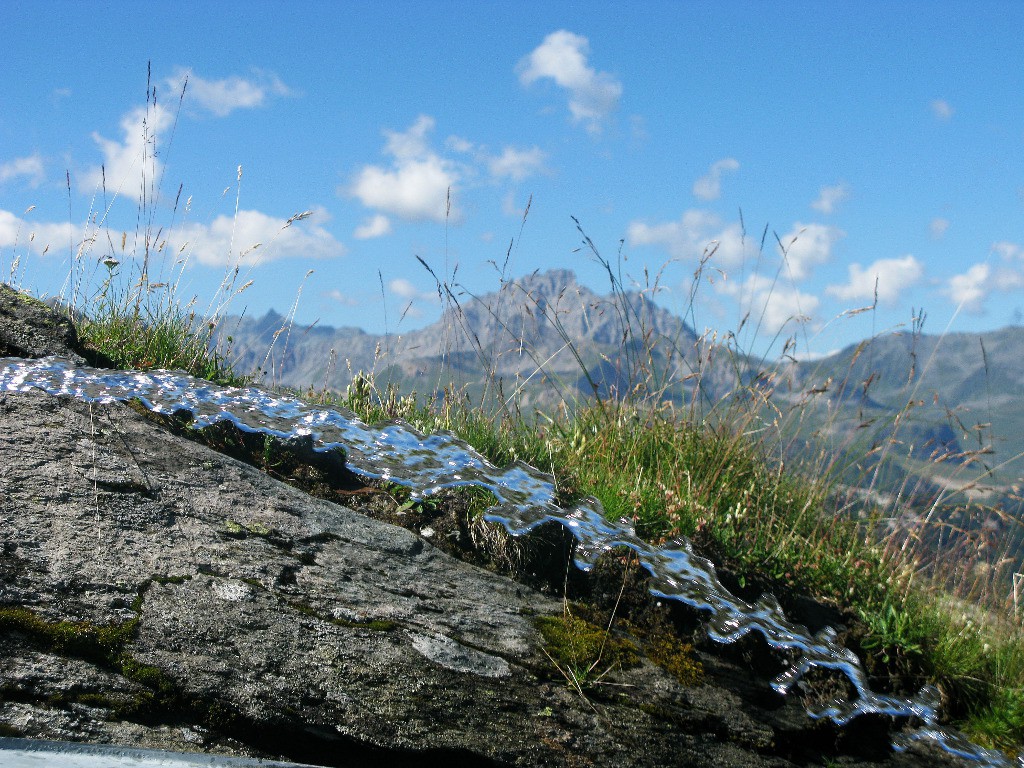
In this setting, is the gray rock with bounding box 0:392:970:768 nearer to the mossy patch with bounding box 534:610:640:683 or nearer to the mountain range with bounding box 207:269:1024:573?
the mossy patch with bounding box 534:610:640:683

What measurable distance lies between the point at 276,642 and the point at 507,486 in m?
1.67

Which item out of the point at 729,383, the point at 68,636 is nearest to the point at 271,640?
the point at 68,636

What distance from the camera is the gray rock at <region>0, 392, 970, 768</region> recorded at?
2326mm

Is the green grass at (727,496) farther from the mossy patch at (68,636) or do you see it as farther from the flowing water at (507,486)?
the mossy patch at (68,636)

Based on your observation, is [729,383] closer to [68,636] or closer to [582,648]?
[582,648]

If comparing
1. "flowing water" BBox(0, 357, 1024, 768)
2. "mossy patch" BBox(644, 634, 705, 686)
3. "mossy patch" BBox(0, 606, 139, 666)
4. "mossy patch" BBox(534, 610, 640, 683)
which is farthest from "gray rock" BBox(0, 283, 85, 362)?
"mossy patch" BBox(644, 634, 705, 686)

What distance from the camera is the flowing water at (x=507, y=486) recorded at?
364cm

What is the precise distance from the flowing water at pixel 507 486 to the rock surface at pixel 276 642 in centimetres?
18

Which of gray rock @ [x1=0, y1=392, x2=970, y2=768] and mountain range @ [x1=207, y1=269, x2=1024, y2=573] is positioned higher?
mountain range @ [x1=207, y1=269, x2=1024, y2=573]

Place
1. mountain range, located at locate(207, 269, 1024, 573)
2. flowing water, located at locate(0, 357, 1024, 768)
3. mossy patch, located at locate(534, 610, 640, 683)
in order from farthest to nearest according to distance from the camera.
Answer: mountain range, located at locate(207, 269, 1024, 573) → flowing water, located at locate(0, 357, 1024, 768) → mossy patch, located at locate(534, 610, 640, 683)

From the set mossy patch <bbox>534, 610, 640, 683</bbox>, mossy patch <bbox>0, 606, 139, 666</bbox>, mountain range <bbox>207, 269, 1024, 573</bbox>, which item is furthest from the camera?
mountain range <bbox>207, 269, 1024, 573</bbox>

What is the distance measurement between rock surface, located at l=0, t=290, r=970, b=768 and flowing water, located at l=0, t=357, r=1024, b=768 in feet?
0.60

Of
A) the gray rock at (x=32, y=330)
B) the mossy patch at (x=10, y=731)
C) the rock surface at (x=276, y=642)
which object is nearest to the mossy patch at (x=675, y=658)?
the rock surface at (x=276, y=642)

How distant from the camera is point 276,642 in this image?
2551 mm
